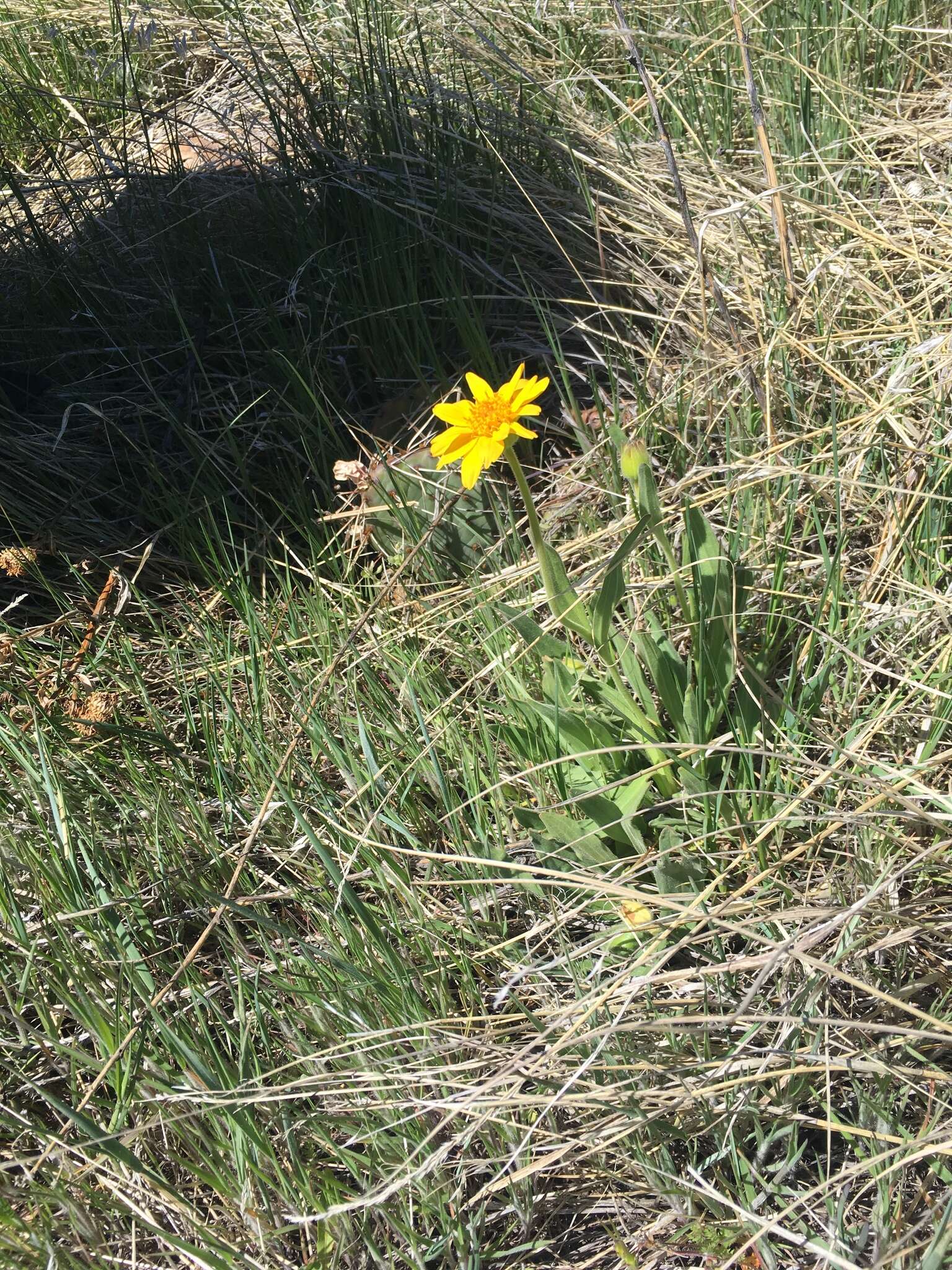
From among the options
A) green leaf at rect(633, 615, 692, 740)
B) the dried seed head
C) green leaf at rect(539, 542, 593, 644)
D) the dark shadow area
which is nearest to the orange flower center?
green leaf at rect(539, 542, 593, 644)

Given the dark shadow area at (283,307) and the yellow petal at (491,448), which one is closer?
the yellow petal at (491,448)

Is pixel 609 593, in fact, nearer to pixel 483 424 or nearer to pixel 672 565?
pixel 672 565

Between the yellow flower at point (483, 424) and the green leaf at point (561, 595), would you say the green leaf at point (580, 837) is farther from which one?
the yellow flower at point (483, 424)

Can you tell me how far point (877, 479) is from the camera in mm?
1598

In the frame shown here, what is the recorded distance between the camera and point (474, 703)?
1.51m

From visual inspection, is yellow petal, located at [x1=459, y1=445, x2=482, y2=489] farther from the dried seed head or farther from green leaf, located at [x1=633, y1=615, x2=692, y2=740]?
the dried seed head

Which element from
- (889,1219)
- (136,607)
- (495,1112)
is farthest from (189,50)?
(889,1219)

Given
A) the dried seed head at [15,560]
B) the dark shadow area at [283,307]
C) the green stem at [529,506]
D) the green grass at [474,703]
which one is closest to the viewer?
the green grass at [474,703]

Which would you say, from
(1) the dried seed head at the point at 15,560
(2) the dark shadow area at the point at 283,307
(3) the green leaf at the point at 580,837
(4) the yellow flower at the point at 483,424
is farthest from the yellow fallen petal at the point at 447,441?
(1) the dried seed head at the point at 15,560

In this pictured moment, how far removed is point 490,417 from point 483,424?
0.01m

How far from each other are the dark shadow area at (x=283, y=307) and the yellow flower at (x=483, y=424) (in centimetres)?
69

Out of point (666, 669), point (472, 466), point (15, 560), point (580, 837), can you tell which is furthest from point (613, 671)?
point (15, 560)

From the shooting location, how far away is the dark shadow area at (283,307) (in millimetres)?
1990

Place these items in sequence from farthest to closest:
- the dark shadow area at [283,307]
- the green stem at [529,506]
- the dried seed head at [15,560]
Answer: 1. the dark shadow area at [283,307]
2. the dried seed head at [15,560]
3. the green stem at [529,506]
